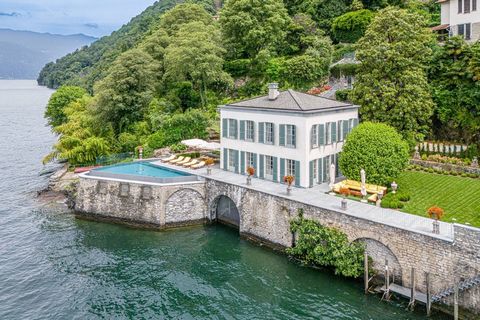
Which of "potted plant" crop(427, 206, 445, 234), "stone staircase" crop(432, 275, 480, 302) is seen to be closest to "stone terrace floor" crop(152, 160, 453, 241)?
"potted plant" crop(427, 206, 445, 234)

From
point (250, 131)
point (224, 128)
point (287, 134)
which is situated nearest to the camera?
point (287, 134)

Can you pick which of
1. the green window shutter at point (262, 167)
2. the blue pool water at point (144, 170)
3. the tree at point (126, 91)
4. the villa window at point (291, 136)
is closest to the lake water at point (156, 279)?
the blue pool water at point (144, 170)

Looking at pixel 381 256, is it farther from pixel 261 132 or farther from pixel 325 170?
pixel 261 132

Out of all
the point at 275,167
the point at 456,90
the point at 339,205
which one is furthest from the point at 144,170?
the point at 456,90

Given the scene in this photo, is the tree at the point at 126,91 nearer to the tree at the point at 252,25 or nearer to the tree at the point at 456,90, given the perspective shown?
the tree at the point at 252,25

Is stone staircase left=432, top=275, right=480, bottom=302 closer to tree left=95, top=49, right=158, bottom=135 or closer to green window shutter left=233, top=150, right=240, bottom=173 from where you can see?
green window shutter left=233, top=150, right=240, bottom=173

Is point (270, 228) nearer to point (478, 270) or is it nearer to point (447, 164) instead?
point (478, 270)
